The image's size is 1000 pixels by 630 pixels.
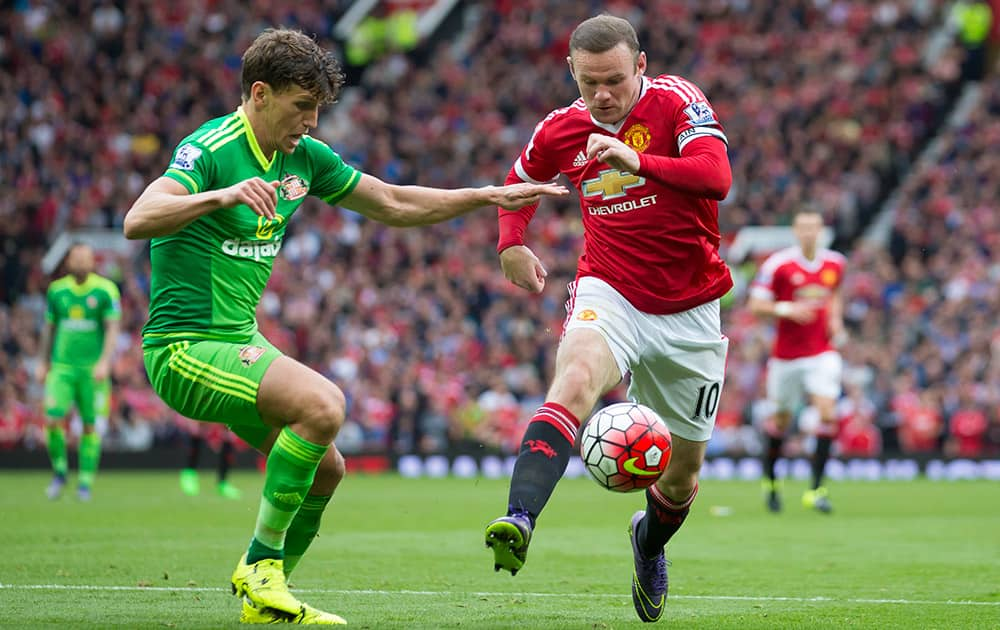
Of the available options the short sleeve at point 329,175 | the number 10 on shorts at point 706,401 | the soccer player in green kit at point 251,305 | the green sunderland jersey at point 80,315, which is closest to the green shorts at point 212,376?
the soccer player in green kit at point 251,305

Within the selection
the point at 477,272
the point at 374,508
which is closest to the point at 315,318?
the point at 477,272

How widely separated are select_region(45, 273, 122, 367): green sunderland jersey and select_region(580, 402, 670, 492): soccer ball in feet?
35.3

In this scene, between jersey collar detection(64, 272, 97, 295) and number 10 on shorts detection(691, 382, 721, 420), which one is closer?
number 10 on shorts detection(691, 382, 721, 420)

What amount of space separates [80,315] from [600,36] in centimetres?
1090

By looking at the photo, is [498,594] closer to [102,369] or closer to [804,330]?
[804,330]

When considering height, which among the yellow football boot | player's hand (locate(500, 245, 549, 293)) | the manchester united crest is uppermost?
the manchester united crest

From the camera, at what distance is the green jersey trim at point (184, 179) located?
6.06 m

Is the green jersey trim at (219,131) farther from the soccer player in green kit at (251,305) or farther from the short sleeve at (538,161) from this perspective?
the short sleeve at (538,161)

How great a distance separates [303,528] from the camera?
22.4ft

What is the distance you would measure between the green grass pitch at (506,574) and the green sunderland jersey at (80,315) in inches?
62.0

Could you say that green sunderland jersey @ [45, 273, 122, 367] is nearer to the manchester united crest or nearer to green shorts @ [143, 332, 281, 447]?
green shorts @ [143, 332, 281, 447]

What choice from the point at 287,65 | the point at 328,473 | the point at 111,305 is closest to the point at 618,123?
the point at 287,65

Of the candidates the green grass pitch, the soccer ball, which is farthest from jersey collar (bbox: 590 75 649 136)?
the green grass pitch

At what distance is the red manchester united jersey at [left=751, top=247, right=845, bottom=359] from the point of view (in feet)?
50.3
